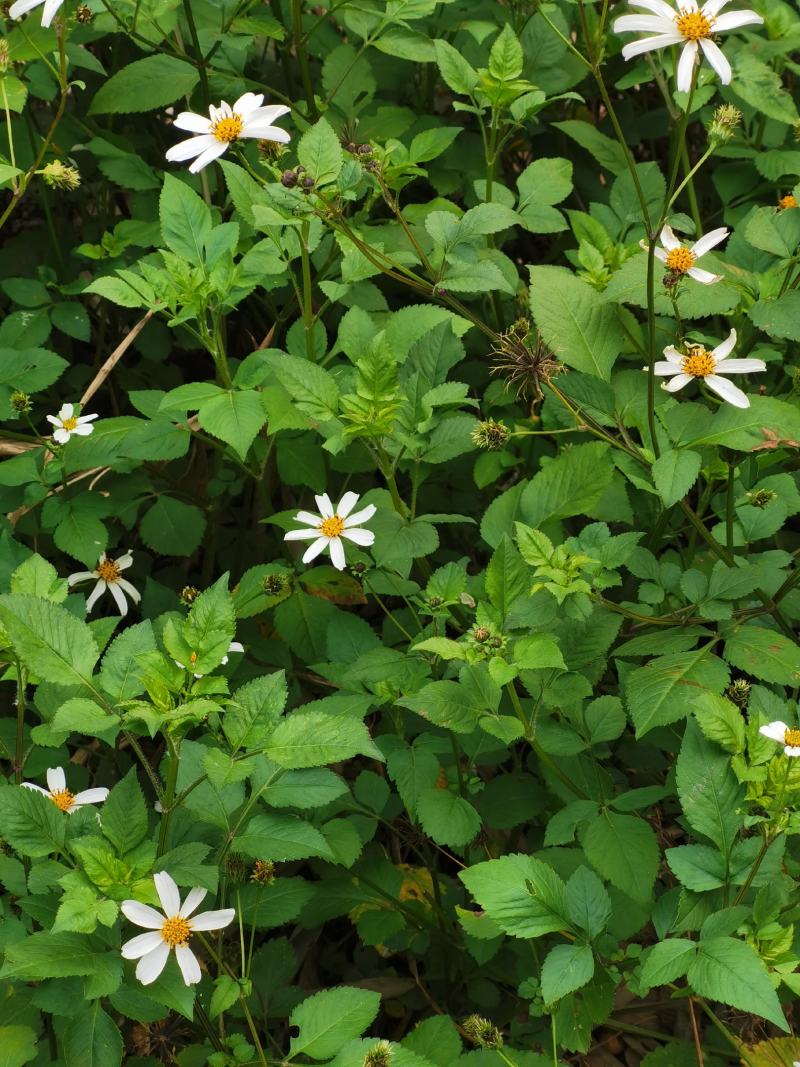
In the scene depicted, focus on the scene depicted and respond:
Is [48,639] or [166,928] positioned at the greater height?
[48,639]

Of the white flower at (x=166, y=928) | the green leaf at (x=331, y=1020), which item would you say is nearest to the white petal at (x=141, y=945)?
the white flower at (x=166, y=928)

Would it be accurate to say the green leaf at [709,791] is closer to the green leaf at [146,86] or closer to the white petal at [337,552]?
the white petal at [337,552]

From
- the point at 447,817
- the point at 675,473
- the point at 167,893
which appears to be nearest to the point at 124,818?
the point at 167,893

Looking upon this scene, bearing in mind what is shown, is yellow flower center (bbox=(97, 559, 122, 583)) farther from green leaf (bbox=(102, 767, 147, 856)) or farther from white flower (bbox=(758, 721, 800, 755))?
white flower (bbox=(758, 721, 800, 755))

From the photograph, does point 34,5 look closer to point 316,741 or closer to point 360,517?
point 360,517

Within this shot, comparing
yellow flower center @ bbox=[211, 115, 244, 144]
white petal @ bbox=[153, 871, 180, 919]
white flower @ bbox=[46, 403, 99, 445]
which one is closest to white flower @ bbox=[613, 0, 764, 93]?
yellow flower center @ bbox=[211, 115, 244, 144]

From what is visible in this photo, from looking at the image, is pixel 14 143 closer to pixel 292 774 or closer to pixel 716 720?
pixel 292 774
